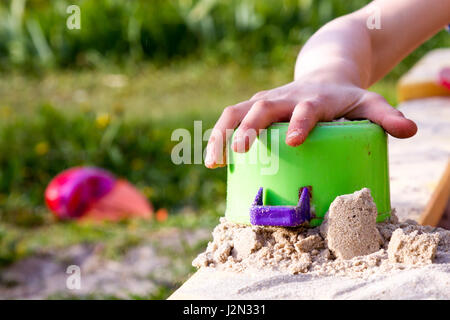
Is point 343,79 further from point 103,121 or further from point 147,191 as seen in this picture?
point 103,121

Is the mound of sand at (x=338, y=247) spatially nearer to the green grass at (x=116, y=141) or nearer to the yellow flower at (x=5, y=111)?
the green grass at (x=116, y=141)

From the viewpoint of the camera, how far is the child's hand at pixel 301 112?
1.49 meters

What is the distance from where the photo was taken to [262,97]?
1.65 metres

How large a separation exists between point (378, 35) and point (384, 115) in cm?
59

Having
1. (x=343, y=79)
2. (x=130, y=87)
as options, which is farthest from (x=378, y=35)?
(x=130, y=87)

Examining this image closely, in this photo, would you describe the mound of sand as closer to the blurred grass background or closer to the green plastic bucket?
the green plastic bucket

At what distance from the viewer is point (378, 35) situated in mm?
2102

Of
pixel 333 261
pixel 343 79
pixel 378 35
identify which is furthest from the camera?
pixel 378 35

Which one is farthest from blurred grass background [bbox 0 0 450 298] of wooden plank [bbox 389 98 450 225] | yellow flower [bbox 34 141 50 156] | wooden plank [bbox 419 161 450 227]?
wooden plank [bbox 419 161 450 227]

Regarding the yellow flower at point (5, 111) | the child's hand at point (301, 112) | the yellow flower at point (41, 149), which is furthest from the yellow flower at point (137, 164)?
the child's hand at point (301, 112)

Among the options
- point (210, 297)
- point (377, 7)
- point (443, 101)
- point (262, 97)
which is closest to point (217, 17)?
point (443, 101)

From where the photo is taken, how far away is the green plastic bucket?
59.6 inches

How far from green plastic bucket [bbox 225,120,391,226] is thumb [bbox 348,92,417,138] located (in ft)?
0.10

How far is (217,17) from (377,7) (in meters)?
4.97
